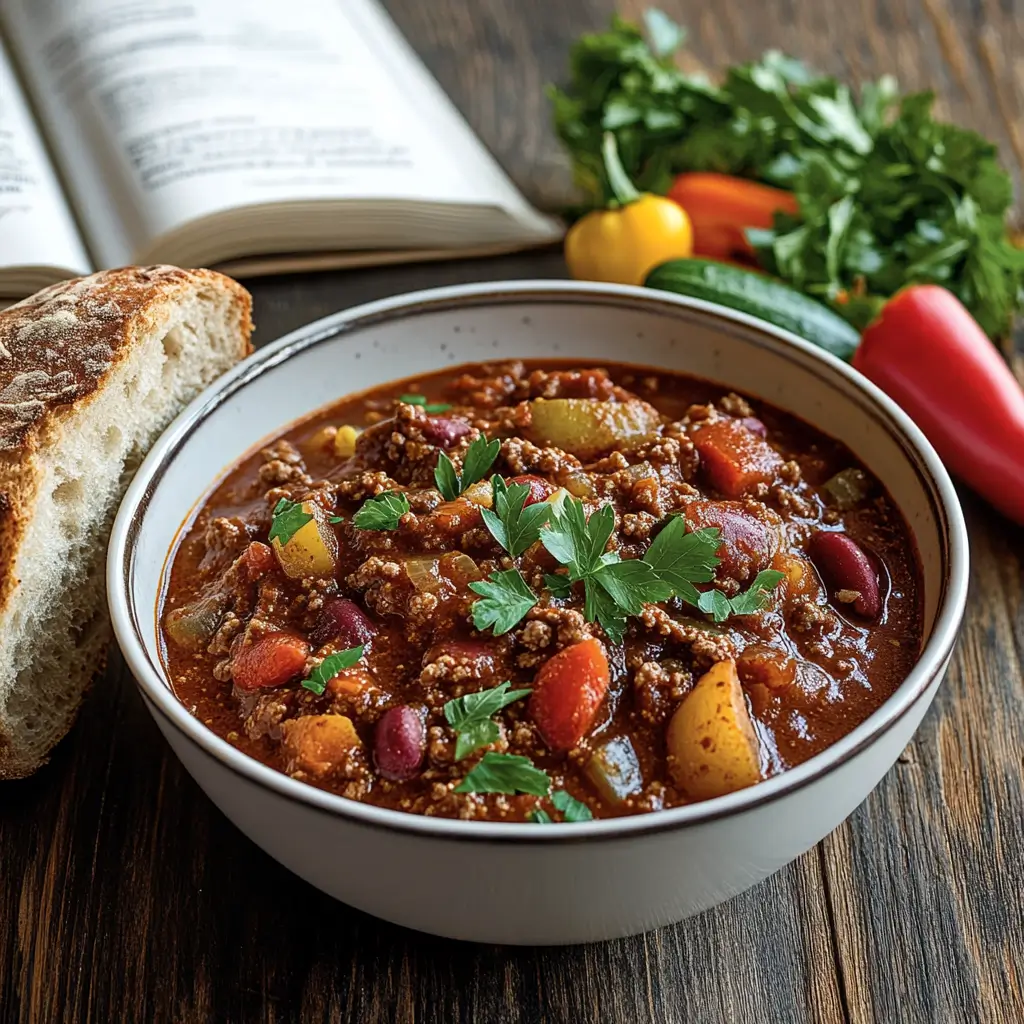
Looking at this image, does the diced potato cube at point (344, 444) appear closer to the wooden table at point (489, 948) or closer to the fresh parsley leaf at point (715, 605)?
the wooden table at point (489, 948)

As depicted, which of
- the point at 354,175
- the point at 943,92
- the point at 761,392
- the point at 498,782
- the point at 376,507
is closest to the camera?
the point at 498,782

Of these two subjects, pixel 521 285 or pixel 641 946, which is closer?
pixel 641 946

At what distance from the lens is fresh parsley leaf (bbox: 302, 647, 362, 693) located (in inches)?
123

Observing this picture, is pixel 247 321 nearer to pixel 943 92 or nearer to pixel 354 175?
pixel 354 175

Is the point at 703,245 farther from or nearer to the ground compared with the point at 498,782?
nearer to the ground

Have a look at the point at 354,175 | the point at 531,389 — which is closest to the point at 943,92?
the point at 354,175

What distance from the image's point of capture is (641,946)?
10.5 feet

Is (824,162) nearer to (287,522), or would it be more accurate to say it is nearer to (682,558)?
(682,558)

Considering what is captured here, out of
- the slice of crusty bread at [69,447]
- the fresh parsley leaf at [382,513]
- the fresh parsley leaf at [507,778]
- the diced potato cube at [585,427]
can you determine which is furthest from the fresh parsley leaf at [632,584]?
the slice of crusty bread at [69,447]

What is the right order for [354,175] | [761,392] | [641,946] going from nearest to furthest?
[641,946] → [761,392] → [354,175]

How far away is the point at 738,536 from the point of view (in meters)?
3.37

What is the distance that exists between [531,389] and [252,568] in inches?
47.7

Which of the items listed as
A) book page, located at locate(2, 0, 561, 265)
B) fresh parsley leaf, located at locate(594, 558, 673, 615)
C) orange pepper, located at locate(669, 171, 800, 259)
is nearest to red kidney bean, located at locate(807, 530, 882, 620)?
fresh parsley leaf, located at locate(594, 558, 673, 615)

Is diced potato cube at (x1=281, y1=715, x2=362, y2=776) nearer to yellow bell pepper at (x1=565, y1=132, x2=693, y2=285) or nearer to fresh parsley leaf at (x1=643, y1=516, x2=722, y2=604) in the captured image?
fresh parsley leaf at (x1=643, y1=516, x2=722, y2=604)
